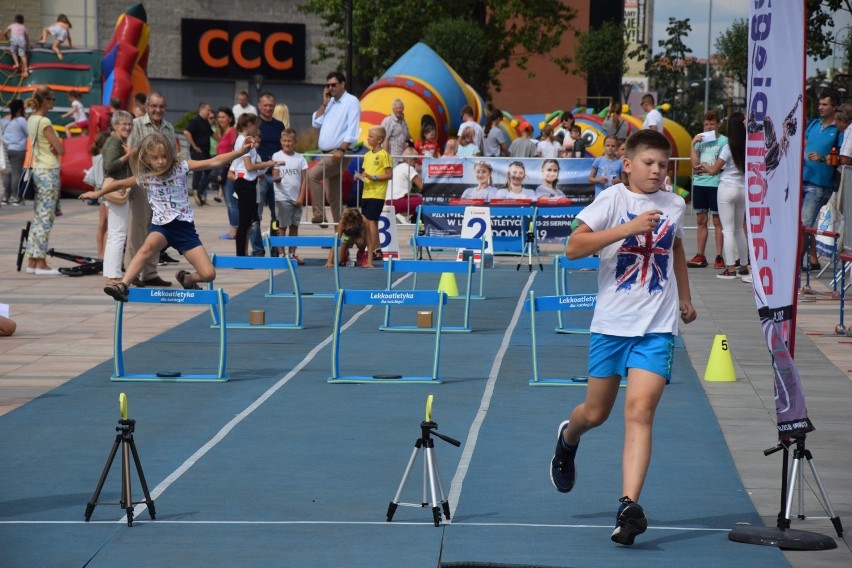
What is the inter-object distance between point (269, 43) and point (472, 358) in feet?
167

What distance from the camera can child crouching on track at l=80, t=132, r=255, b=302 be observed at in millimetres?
12852

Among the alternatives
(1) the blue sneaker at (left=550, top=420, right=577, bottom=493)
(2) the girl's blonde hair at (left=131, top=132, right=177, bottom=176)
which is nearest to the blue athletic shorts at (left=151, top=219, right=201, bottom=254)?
(2) the girl's blonde hair at (left=131, top=132, right=177, bottom=176)

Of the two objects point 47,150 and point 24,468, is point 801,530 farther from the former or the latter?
point 47,150

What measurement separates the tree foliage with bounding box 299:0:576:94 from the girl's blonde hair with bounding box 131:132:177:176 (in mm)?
32040

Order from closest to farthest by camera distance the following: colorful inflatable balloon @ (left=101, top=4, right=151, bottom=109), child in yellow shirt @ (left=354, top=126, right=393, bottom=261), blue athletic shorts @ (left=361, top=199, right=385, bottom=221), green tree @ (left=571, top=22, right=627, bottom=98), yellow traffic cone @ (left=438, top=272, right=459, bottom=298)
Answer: yellow traffic cone @ (left=438, top=272, right=459, bottom=298)
child in yellow shirt @ (left=354, top=126, right=393, bottom=261)
blue athletic shorts @ (left=361, top=199, right=385, bottom=221)
colorful inflatable balloon @ (left=101, top=4, right=151, bottom=109)
green tree @ (left=571, top=22, right=627, bottom=98)

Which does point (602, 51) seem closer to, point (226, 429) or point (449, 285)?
point (449, 285)

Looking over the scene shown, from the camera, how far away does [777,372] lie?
677cm

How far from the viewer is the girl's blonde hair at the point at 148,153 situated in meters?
13.4

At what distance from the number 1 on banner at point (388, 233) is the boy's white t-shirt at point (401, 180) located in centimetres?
261

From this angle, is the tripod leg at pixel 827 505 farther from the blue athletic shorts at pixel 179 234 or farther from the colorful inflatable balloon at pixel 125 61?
the colorful inflatable balloon at pixel 125 61

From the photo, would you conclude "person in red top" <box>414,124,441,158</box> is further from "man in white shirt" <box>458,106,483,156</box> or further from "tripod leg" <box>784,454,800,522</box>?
"tripod leg" <box>784,454,800,522</box>

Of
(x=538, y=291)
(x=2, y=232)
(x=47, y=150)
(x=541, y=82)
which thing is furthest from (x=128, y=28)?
(x=541, y=82)

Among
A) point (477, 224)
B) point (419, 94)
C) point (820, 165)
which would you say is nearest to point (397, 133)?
point (419, 94)

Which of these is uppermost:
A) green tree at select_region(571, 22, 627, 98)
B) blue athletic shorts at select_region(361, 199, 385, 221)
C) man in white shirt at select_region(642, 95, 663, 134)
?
green tree at select_region(571, 22, 627, 98)
